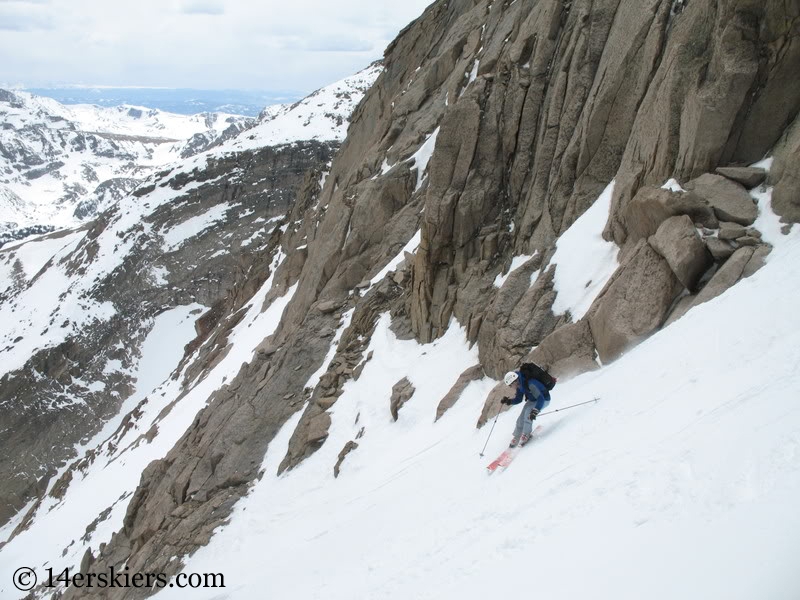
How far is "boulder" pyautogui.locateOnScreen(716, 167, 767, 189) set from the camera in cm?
1193

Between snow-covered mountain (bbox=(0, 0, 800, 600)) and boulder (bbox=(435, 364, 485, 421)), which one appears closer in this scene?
snow-covered mountain (bbox=(0, 0, 800, 600))

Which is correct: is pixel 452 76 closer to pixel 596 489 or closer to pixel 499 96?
pixel 499 96

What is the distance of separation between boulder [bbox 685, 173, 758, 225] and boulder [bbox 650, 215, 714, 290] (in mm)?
750

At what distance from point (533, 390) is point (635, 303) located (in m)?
3.41

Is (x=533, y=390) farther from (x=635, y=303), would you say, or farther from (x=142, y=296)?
(x=142, y=296)

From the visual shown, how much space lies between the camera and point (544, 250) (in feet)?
60.8

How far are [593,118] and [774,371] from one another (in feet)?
39.6

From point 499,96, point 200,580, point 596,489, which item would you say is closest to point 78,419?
point 200,580

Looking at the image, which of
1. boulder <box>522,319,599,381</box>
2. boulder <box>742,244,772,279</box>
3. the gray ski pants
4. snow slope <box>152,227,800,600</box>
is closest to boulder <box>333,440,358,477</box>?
snow slope <box>152,227,800,600</box>

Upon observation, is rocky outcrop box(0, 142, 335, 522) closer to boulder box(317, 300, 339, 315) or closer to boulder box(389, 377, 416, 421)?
boulder box(317, 300, 339, 315)

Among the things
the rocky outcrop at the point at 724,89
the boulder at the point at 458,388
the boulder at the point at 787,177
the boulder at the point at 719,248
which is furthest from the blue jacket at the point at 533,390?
the rocky outcrop at the point at 724,89

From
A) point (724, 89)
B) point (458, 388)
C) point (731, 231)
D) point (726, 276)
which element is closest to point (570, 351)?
point (726, 276)

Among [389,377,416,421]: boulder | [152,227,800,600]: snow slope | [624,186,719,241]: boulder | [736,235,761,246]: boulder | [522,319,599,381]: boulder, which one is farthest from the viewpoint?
[389,377,416,421]: boulder

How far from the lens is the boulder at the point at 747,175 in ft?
39.1
